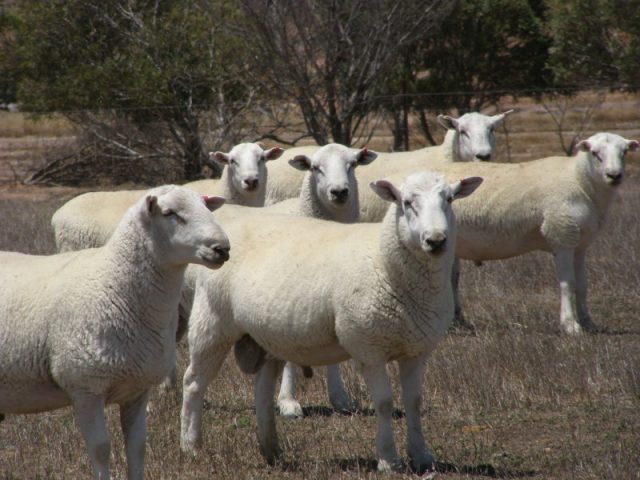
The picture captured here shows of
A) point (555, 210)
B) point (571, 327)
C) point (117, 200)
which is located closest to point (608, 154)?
point (555, 210)

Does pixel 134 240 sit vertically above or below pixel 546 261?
above

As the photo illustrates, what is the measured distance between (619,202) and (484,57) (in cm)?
1217

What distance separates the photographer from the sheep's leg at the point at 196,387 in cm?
689

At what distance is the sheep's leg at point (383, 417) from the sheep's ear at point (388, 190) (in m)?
0.89

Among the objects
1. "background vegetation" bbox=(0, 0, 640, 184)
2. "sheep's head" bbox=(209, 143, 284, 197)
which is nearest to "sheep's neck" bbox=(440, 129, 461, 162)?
"sheep's head" bbox=(209, 143, 284, 197)

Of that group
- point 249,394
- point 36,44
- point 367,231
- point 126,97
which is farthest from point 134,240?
point 36,44

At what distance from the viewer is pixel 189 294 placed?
7652 mm

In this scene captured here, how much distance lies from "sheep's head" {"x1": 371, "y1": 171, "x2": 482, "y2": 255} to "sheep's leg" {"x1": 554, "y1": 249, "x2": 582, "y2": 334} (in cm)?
418

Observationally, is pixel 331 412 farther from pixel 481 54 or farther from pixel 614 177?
pixel 481 54

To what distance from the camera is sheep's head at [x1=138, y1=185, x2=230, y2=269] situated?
5.50 meters

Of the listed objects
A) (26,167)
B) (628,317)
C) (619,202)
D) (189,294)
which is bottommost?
(26,167)

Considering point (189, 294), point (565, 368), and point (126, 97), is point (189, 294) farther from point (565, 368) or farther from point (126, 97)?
point (126, 97)

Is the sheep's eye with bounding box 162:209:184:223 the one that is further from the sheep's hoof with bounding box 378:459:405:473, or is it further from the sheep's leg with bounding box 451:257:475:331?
the sheep's leg with bounding box 451:257:475:331

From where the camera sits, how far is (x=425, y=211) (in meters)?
6.02
